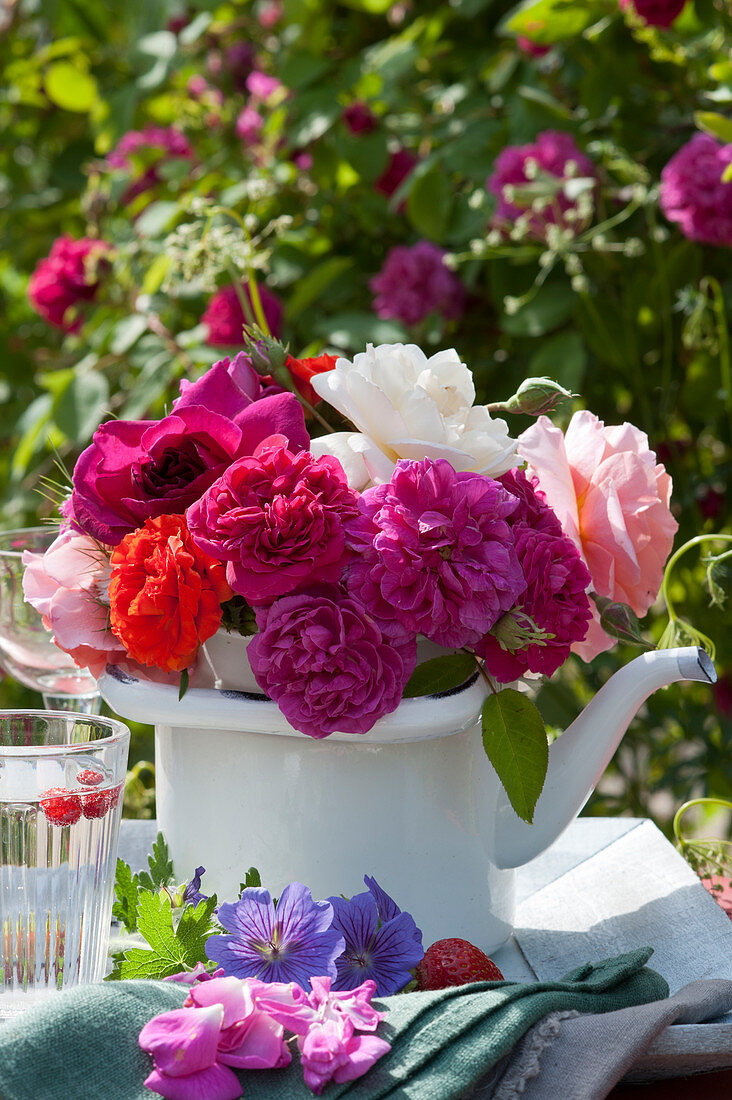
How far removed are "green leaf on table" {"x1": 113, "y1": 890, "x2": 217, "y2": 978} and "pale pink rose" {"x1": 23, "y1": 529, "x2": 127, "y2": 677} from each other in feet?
0.47

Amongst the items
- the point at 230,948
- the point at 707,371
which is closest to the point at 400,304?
the point at 707,371

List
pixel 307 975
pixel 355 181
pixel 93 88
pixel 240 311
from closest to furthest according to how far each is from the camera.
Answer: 1. pixel 307 975
2. pixel 240 311
3. pixel 355 181
4. pixel 93 88

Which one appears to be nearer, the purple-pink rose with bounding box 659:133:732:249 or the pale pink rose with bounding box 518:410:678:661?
the pale pink rose with bounding box 518:410:678:661

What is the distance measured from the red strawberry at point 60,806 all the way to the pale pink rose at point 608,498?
0.29 metres

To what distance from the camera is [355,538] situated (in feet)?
1.82

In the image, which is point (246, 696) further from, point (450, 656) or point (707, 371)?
point (707, 371)

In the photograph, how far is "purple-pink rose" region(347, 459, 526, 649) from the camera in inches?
21.4

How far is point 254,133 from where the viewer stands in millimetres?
1516

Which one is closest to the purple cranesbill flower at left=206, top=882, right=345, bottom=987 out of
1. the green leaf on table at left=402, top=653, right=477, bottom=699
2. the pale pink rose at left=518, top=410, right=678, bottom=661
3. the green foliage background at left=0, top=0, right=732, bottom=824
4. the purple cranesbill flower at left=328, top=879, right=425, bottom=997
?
the purple cranesbill flower at left=328, top=879, right=425, bottom=997

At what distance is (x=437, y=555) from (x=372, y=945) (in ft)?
0.60

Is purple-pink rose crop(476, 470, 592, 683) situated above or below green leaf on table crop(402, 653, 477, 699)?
above

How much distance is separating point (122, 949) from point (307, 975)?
16 centimetres

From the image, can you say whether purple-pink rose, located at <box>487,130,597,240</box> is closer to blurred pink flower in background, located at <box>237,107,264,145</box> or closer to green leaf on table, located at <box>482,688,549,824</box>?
blurred pink flower in background, located at <box>237,107,264,145</box>

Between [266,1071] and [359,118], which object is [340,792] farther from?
[359,118]
